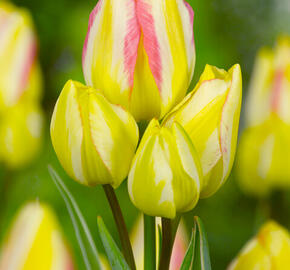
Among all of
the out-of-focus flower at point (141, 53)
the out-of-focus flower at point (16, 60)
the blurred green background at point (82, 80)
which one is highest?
the out-of-focus flower at point (141, 53)

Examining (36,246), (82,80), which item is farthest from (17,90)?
(36,246)

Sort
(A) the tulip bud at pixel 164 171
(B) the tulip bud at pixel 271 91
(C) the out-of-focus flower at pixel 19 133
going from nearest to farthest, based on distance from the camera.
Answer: (A) the tulip bud at pixel 164 171, (B) the tulip bud at pixel 271 91, (C) the out-of-focus flower at pixel 19 133

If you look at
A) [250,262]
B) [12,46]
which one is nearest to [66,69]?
[12,46]

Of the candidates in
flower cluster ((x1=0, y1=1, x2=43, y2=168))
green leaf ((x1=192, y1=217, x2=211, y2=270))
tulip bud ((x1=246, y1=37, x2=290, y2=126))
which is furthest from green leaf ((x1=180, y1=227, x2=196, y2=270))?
flower cluster ((x1=0, y1=1, x2=43, y2=168))

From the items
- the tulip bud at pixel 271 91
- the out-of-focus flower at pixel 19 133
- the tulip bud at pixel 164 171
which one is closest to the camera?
the tulip bud at pixel 164 171

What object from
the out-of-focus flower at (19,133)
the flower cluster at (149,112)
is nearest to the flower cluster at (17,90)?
the out-of-focus flower at (19,133)

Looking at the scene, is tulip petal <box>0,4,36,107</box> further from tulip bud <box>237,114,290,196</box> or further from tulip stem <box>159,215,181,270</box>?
tulip stem <box>159,215,181,270</box>

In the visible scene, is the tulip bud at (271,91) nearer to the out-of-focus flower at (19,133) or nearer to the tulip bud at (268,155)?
the tulip bud at (268,155)

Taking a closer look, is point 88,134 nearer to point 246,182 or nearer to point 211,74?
point 211,74
